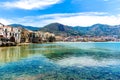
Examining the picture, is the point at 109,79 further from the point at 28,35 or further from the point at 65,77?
the point at 28,35

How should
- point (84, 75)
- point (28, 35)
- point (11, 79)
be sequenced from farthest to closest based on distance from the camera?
point (28, 35) → point (84, 75) → point (11, 79)

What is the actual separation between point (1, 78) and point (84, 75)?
1231 cm

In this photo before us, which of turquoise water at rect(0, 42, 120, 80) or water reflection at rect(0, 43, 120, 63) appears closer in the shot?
turquoise water at rect(0, 42, 120, 80)

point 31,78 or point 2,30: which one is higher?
point 2,30

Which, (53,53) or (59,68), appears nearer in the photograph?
(59,68)

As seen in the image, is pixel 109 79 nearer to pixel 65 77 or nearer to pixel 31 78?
pixel 65 77

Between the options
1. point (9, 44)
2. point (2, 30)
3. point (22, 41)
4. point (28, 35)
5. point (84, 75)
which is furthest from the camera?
point (28, 35)

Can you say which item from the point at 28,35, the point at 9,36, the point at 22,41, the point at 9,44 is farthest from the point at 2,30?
the point at 28,35

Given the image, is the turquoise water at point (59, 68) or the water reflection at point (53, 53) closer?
the turquoise water at point (59, 68)

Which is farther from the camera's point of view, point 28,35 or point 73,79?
point 28,35

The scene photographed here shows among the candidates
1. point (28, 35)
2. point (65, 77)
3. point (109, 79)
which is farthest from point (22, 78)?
point (28, 35)

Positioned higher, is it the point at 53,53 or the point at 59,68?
the point at 59,68

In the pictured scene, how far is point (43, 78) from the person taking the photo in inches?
1251

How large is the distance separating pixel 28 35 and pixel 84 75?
168 m
